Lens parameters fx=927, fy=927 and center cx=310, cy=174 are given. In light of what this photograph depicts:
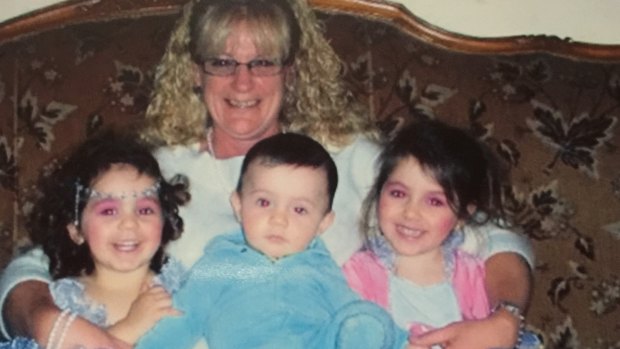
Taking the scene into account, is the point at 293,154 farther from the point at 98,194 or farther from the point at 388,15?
the point at 388,15

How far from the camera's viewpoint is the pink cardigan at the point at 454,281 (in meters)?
1.20

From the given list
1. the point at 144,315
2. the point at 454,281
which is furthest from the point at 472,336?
the point at 144,315

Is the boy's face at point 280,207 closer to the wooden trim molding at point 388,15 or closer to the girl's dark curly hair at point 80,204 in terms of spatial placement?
the girl's dark curly hair at point 80,204

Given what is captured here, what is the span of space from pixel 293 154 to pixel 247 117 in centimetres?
15

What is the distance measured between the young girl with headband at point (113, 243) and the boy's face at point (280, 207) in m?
0.12

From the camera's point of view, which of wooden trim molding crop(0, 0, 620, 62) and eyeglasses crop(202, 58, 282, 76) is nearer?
eyeglasses crop(202, 58, 282, 76)

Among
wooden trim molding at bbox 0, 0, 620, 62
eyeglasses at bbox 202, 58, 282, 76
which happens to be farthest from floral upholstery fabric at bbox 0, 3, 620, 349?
eyeglasses at bbox 202, 58, 282, 76

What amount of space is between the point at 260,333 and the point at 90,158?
0.33 m

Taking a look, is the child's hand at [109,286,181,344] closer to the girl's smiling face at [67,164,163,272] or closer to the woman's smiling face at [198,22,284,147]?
the girl's smiling face at [67,164,163,272]

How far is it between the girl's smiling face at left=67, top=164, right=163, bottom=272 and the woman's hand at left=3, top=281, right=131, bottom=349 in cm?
9

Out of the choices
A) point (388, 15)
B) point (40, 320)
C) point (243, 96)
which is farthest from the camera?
point (388, 15)

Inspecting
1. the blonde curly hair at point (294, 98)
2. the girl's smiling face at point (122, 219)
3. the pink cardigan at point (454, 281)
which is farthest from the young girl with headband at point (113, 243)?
the pink cardigan at point (454, 281)

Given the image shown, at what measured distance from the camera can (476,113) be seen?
Answer: 54.0 inches

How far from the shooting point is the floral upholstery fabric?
1334 mm
